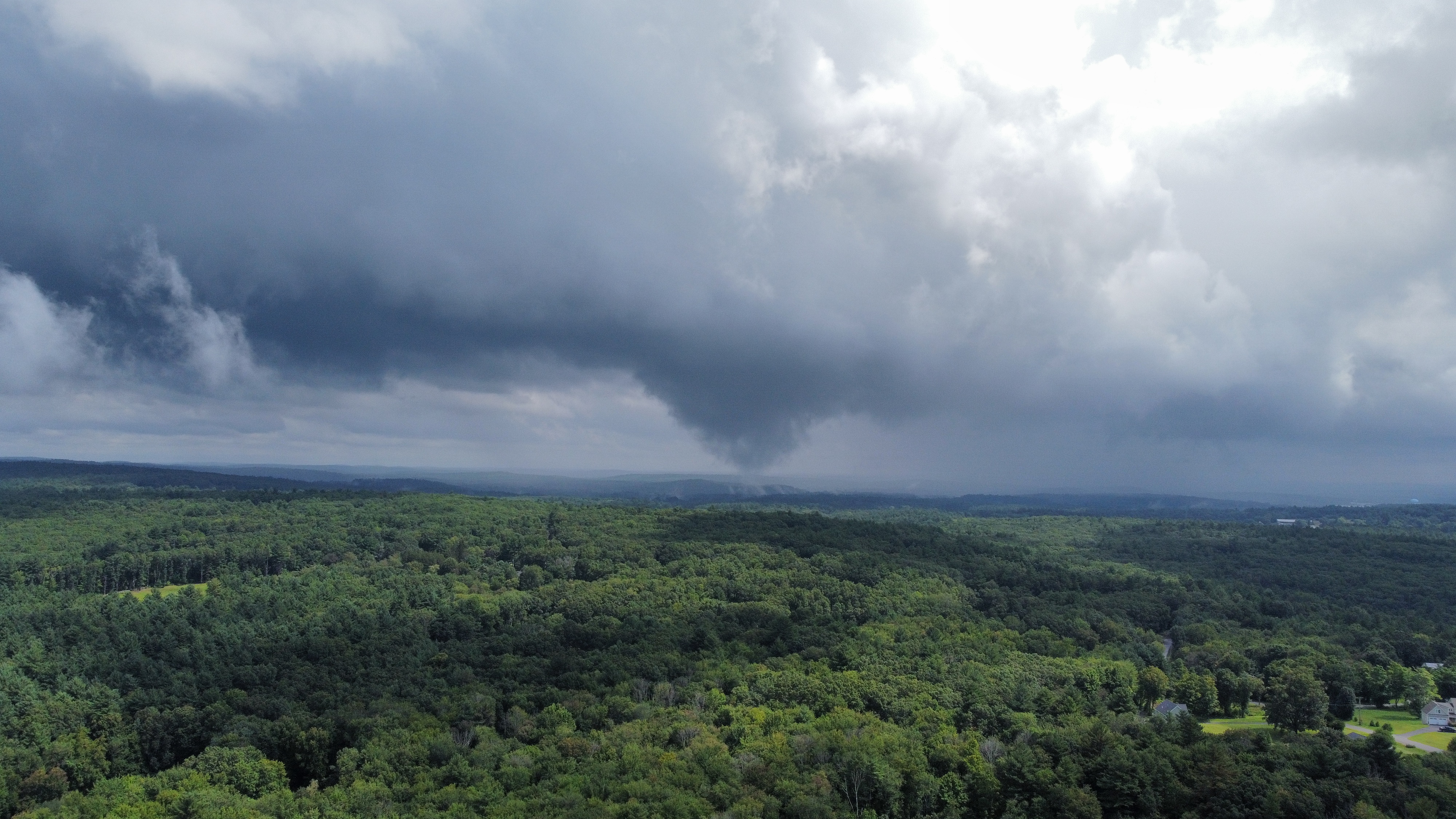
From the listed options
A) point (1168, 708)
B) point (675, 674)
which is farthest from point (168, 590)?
point (1168, 708)

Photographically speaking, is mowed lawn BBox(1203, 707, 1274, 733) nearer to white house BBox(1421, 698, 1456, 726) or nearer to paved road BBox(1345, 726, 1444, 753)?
paved road BBox(1345, 726, 1444, 753)

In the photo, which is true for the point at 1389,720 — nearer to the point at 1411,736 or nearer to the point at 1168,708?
the point at 1411,736

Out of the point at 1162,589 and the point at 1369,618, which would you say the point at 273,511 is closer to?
the point at 1162,589

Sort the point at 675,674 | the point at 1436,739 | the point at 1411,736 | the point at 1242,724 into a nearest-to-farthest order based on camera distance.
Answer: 1. the point at 1436,739
2. the point at 1411,736
3. the point at 1242,724
4. the point at 675,674

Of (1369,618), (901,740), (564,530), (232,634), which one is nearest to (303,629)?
(232,634)

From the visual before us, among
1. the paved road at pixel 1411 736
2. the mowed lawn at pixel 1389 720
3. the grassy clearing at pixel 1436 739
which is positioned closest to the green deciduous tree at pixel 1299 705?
the paved road at pixel 1411 736

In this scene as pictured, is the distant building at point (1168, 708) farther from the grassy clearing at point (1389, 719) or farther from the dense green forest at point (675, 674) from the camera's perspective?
the grassy clearing at point (1389, 719)
